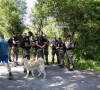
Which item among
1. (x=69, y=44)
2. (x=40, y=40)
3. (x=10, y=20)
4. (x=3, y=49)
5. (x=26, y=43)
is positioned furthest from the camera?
(x=10, y=20)

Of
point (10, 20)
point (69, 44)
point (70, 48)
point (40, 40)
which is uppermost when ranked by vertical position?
point (10, 20)

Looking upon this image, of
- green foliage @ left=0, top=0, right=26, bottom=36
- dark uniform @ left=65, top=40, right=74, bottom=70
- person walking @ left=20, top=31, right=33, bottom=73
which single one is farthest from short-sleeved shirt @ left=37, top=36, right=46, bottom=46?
green foliage @ left=0, top=0, right=26, bottom=36

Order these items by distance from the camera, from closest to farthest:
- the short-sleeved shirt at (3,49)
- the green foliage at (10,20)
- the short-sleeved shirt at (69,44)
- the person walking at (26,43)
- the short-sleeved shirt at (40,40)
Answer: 1. the short-sleeved shirt at (3,49)
2. the person walking at (26,43)
3. the short-sleeved shirt at (69,44)
4. the short-sleeved shirt at (40,40)
5. the green foliage at (10,20)

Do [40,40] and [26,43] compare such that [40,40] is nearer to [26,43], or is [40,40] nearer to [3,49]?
[26,43]

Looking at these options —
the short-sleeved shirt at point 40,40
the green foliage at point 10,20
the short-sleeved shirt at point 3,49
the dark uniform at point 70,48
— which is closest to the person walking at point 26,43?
the short-sleeved shirt at point 3,49

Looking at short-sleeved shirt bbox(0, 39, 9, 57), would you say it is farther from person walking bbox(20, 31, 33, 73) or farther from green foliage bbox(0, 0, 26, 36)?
green foliage bbox(0, 0, 26, 36)

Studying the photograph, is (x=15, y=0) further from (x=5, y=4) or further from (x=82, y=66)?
(x=82, y=66)

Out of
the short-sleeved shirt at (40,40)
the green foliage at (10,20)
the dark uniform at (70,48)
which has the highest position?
the green foliage at (10,20)

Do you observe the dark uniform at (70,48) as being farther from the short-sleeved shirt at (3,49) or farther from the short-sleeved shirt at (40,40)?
the short-sleeved shirt at (3,49)

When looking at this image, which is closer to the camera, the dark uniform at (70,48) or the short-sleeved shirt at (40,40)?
the dark uniform at (70,48)

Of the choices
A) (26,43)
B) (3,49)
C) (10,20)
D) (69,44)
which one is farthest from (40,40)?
(10,20)

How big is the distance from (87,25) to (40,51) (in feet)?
15.8

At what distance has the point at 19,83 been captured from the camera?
164 inches

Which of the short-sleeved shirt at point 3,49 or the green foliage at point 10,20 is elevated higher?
the green foliage at point 10,20
